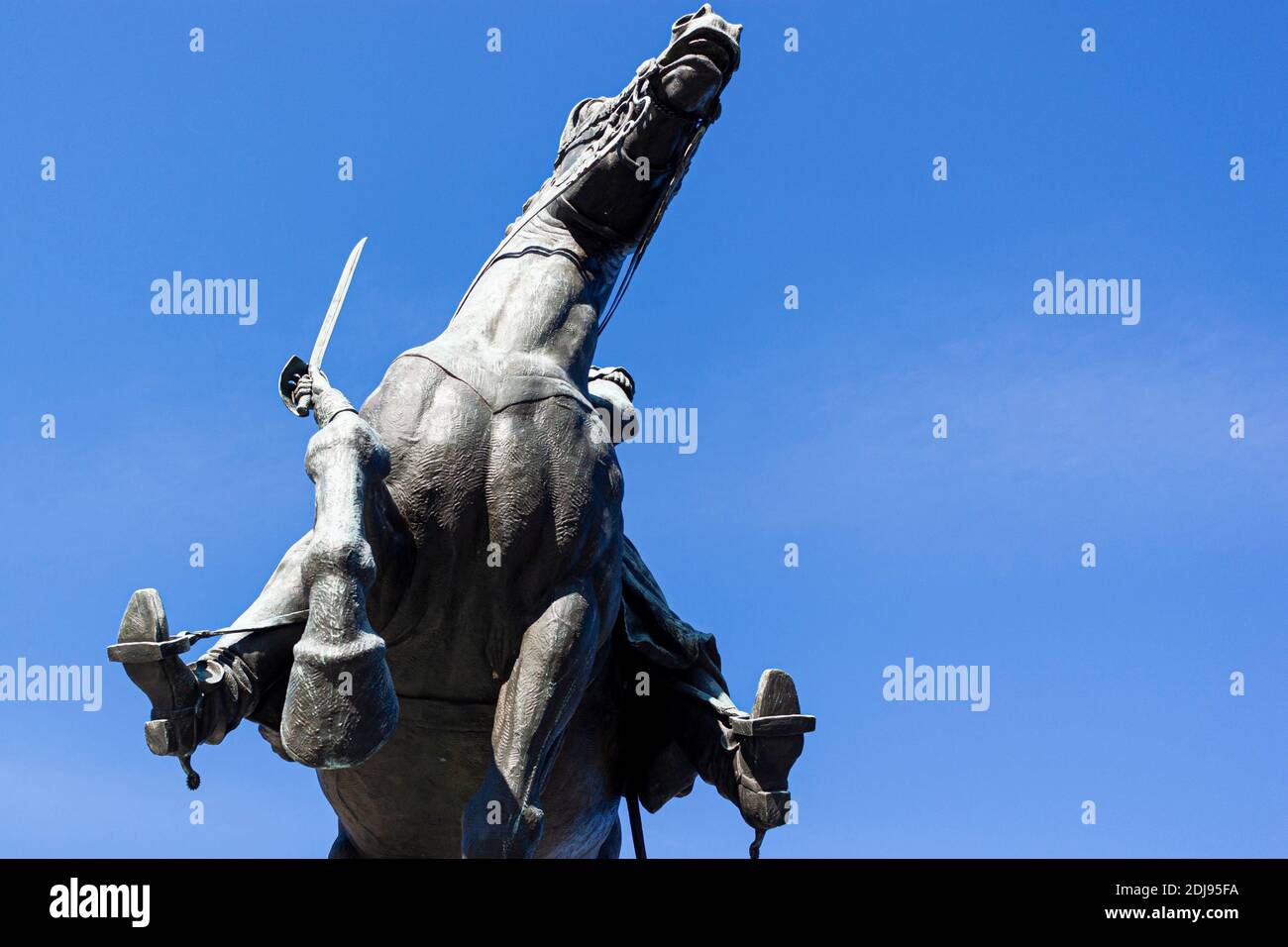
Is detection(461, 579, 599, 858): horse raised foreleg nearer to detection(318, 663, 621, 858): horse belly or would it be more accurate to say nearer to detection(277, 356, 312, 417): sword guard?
detection(318, 663, 621, 858): horse belly

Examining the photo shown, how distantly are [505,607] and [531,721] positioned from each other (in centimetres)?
62

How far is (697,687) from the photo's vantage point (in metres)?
9.91

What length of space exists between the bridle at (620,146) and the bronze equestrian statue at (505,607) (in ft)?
0.06

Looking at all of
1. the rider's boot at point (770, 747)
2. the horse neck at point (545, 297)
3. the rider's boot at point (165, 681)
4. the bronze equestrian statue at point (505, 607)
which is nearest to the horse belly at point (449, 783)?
the bronze equestrian statue at point (505, 607)

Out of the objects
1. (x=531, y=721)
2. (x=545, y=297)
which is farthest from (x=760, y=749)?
(x=545, y=297)

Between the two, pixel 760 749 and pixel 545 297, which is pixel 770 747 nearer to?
pixel 760 749

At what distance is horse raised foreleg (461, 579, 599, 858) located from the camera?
8.09 meters

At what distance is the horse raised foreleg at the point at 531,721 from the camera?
8086 millimetres

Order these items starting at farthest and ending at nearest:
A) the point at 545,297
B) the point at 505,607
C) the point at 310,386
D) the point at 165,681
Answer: the point at 545,297 < the point at 310,386 < the point at 505,607 < the point at 165,681

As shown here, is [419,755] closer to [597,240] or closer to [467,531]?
[467,531]

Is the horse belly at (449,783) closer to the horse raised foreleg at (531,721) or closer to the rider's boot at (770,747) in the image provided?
the horse raised foreleg at (531,721)

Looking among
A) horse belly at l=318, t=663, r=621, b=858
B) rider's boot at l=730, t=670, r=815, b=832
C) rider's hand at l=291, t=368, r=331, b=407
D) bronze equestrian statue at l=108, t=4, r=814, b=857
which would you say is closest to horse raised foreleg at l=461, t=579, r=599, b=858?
bronze equestrian statue at l=108, t=4, r=814, b=857

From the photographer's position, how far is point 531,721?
8.38 meters
